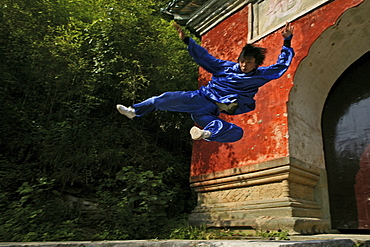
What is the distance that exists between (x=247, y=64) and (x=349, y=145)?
2.49 metres

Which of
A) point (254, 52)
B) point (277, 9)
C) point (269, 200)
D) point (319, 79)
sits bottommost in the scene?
point (269, 200)

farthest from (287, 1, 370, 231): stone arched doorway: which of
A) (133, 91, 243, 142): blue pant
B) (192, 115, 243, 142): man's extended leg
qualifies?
(133, 91, 243, 142): blue pant

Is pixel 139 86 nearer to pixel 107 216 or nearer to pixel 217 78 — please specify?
pixel 107 216

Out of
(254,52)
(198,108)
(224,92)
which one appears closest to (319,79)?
(254,52)

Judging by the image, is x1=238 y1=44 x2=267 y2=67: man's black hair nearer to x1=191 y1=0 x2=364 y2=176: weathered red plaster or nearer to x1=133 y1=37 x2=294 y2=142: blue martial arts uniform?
x1=133 y1=37 x2=294 y2=142: blue martial arts uniform

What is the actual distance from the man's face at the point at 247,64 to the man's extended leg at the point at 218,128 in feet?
2.03

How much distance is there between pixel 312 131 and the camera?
4.40 m

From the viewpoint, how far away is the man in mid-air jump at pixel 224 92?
2.96 meters

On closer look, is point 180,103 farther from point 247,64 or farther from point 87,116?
point 87,116

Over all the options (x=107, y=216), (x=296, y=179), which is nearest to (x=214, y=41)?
(x=296, y=179)

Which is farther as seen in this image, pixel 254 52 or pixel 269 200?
pixel 269 200

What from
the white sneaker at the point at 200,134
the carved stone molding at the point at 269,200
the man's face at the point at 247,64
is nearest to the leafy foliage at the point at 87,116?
the carved stone molding at the point at 269,200

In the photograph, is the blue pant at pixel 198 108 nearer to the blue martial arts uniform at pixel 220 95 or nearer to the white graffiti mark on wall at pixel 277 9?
the blue martial arts uniform at pixel 220 95

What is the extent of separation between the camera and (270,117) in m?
4.21
